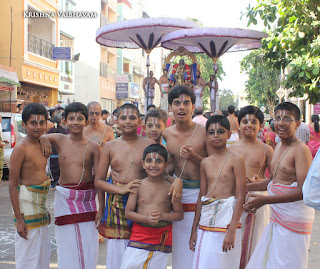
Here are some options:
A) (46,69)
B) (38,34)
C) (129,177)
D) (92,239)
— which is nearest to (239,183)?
(129,177)

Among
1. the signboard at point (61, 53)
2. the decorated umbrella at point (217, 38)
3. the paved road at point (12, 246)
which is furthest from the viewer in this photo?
the signboard at point (61, 53)

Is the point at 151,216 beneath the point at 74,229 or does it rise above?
above

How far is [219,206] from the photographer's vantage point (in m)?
3.28

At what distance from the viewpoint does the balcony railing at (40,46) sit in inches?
766

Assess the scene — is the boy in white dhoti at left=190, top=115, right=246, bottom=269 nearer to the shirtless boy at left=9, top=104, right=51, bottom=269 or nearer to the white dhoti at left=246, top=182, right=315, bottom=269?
the white dhoti at left=246, top=182, right=315, bottom=269

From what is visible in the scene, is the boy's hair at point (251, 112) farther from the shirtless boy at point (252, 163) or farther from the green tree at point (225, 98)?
the green tree at point (225, 98)

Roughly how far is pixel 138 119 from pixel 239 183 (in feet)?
3.79

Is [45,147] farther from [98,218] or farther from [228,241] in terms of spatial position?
[228,241]

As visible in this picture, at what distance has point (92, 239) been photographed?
388 centimetres

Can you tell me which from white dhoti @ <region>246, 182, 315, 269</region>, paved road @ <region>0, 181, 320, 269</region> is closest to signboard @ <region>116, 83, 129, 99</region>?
paved road @ <region>0, 181, 320, 269</region>

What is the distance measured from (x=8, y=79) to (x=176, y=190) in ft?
45.9

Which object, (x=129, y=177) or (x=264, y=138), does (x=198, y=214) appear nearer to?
(x=129, y=177)

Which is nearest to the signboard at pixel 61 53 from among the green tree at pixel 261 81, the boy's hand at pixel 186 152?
the green tree at pixel 261 81

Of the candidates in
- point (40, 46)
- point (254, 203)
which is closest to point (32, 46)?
point (40, 46)
